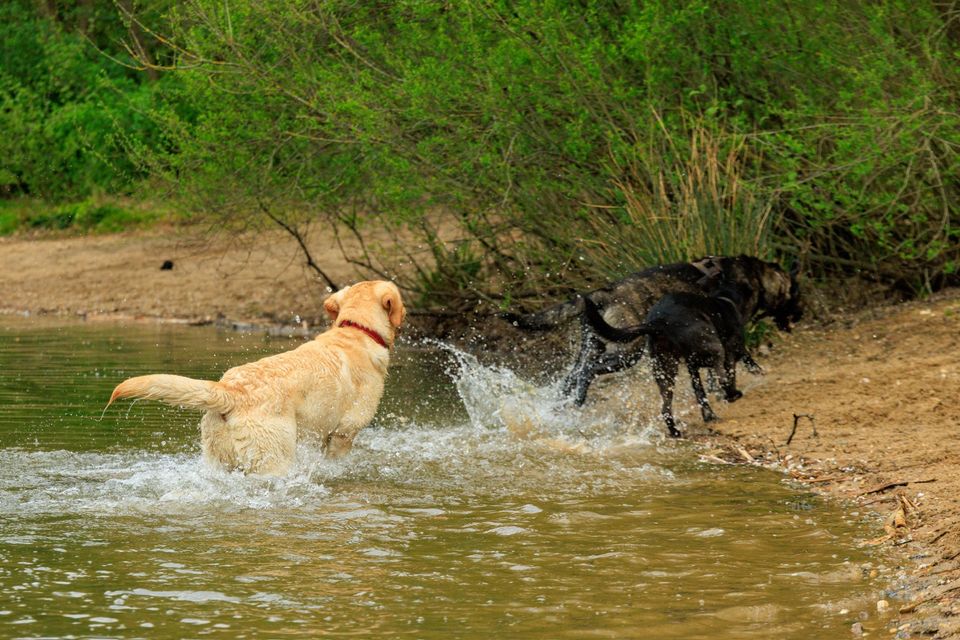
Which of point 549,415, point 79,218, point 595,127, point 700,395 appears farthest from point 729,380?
point 79,218

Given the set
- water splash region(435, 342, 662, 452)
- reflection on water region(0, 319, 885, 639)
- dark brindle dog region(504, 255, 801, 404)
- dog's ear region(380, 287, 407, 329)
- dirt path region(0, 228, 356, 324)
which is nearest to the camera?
reflection on water region(0, 319, 885, 639)

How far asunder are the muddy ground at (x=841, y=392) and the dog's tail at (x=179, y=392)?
3320 mm

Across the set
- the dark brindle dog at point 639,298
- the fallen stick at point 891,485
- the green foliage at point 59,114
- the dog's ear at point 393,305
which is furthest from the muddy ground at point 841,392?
the green foliage at point 59,114

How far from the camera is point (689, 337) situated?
9.59 m

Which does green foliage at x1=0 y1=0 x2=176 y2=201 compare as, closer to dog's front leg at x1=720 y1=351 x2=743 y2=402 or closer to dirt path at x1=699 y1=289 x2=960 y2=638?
dirt path at x1=699 y1=289 x2=960 y2=638

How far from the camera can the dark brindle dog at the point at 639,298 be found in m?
10.1

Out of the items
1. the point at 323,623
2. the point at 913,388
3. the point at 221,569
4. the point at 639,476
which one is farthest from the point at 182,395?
the point at 913,388

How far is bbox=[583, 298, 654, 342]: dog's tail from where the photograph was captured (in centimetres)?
927

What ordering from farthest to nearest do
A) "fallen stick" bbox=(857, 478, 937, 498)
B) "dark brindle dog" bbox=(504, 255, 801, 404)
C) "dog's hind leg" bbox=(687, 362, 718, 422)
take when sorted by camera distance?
1. "dark brindle dog" bbox=(504, 255, 801, 404)
2. "dog's hind leg" bbox=(687, 362, 718, 422)
3. "fallen stick" bbox=(857, 478, 937, 498)

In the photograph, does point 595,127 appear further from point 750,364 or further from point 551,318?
point 750,364

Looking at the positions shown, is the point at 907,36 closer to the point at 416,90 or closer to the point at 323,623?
the point at 416,90

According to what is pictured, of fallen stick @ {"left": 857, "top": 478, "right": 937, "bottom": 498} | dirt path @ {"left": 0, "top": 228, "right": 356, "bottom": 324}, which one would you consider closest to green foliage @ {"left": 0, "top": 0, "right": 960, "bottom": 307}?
dirt path @ {"left": 0, "top": 228, "right": 356, "bottom": 324}

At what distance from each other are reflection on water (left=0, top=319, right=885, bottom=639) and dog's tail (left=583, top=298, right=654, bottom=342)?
722 mm

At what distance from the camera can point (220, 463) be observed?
6.87m
